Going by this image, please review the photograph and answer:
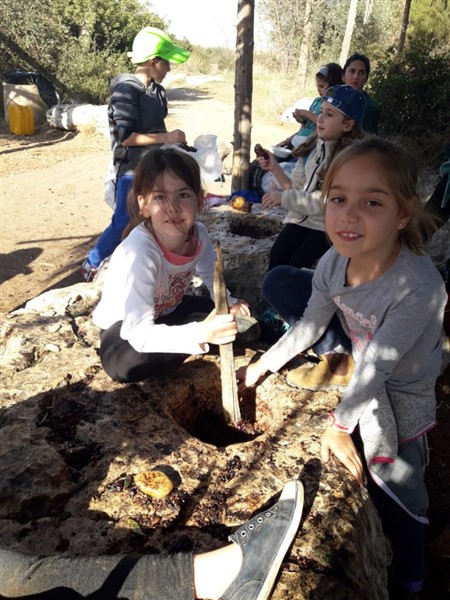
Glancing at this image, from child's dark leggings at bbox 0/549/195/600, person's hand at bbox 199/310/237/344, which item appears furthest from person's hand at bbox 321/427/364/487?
child's dark leggings at bbox 0/549/195/600

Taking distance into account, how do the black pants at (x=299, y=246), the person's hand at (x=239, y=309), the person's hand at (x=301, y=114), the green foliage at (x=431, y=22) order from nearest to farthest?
1. the person's hand at (x=239, y=309)
2. the black pants at (x=299, y=246)
3. the person's hand at (x=301, y=114)
4. the green foliage at (x=431, y=22)

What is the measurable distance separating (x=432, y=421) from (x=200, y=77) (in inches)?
1067

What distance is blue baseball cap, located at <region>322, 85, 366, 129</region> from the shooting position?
10.3 ft

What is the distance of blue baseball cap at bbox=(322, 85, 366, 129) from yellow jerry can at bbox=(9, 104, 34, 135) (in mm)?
10375

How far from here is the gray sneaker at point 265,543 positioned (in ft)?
4.81

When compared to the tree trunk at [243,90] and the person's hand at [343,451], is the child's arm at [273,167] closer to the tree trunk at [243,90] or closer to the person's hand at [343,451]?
the tree trunk at [243,90]

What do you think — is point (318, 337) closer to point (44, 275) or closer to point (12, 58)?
point (44, 275)

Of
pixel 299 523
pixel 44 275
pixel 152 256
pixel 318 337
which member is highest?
pixel 152 256

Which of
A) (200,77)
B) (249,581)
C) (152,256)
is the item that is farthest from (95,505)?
(200,77)

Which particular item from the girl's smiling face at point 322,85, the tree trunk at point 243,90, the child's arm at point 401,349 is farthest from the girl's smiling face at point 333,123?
the girl's smiling face at point 322,85

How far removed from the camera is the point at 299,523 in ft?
5.34

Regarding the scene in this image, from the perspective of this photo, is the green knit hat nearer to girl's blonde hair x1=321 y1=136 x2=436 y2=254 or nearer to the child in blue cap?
the child in blue cap

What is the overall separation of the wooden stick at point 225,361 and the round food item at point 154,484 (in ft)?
1.59

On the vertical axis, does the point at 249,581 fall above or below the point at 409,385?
below
